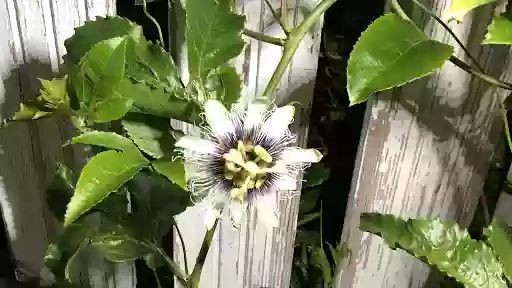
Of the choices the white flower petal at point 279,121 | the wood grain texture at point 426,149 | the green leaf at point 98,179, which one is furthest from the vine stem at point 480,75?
the green leaf at point 98,179

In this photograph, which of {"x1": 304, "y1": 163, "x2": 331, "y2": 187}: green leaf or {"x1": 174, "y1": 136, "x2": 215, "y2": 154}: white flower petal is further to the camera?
{"x1": 304, "y1": 163, "x2": 331, "y2": 187}: green leaf

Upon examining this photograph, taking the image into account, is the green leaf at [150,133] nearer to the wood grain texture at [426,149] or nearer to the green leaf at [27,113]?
the green leaf at [27,113]

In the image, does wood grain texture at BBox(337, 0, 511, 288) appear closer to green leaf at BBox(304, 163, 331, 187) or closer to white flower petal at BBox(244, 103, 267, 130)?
green leaf at BBox(304, 163, 331, 187)

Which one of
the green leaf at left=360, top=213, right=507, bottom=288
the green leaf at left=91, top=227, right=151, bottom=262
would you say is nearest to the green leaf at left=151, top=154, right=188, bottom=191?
the green leaf at left=91, top=227, right=151, bottom=262

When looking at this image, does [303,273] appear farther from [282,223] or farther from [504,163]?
[504,163]

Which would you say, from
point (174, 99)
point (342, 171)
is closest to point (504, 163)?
point (342, 171)

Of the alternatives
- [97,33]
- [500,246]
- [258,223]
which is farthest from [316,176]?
[97,33]
